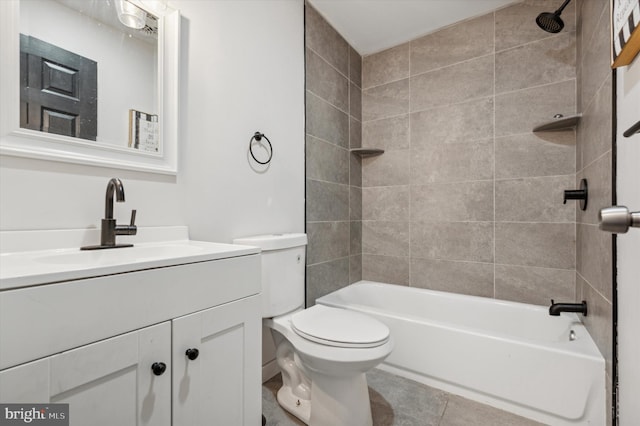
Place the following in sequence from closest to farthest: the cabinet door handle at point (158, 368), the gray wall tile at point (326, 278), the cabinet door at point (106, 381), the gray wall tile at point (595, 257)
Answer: the cabinet door at point (106, 381) → the cabinet door handle at point (158, 368) → the gray wall tile at point (595, 257) → the gray wall tile at point (326, 278)

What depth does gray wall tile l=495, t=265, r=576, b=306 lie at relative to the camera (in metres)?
1.85

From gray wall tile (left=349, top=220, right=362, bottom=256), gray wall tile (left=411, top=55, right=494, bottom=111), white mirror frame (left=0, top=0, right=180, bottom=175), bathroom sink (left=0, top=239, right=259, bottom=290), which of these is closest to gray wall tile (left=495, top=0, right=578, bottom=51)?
gray wall tile (left=411, top=55, right=494, bottom=111)

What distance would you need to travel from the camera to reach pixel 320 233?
2.14m

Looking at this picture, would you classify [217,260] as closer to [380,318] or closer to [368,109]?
[380,318]

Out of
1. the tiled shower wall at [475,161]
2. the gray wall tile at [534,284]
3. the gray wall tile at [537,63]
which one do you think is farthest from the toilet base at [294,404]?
the gray wall tile at [537,63]

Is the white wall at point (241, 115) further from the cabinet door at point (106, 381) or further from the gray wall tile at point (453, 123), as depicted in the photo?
the gray wall tile at point (453, 123)

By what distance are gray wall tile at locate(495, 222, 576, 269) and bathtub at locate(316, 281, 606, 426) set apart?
304 mm

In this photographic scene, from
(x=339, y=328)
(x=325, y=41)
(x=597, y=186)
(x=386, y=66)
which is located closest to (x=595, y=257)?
(x=597, y=186)

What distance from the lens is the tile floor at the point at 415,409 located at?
1.39 m

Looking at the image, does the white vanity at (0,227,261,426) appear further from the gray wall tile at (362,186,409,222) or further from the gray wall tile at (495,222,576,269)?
the gray wall tile at (495,222,576,269)

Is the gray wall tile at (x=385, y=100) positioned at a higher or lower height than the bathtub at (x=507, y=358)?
higher

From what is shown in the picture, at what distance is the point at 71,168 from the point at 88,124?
6.7 inches

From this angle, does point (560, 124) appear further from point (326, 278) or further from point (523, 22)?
point (326, 278)

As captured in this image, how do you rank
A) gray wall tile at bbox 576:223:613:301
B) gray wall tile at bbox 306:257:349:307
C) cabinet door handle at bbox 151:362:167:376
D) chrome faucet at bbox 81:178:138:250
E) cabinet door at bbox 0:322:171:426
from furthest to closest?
1. gray wall tile at bbox 306:257:349:307
2. gray wall tile at bbox 576:223:613:301
3. chrome faucet at bbox 81:178:138:250
4. cabinet door handle at bbox 151:362:167:376
5. cabinet door at bbox 0:322:171:426
